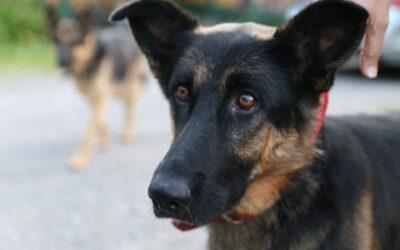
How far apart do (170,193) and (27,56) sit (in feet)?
51.4

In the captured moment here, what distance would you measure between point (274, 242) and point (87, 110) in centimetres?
774

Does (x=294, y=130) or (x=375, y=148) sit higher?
(x=294, y=130)

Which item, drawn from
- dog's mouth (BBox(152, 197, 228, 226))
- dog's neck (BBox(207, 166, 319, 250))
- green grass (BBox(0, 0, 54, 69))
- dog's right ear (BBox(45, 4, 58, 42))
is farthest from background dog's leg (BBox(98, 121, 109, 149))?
green grass (BBox(0, 0, 54, 69))

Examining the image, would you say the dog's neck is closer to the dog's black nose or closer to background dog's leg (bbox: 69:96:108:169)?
the dog's black nose

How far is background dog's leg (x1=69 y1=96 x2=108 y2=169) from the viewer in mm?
6422

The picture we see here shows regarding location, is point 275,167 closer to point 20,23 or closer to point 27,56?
point 27,56

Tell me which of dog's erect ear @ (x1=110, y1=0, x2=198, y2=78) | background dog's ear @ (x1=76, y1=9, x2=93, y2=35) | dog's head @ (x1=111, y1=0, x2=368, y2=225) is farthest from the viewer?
background dog's ear @ (x1=76, y1=9, x2=93, y2=35)

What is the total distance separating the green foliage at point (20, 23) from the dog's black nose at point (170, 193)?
18778 millimetres

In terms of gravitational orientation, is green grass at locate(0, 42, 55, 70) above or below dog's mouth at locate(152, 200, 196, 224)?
below

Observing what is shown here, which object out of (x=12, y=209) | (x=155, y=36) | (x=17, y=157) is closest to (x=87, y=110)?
(x=17, y=157)

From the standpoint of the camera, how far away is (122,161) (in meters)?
6.66

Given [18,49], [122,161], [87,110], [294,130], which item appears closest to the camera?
[294,130]

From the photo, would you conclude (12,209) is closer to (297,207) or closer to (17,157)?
(17,157)

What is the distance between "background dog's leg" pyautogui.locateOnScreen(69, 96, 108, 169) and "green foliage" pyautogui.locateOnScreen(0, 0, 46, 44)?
13.7m
